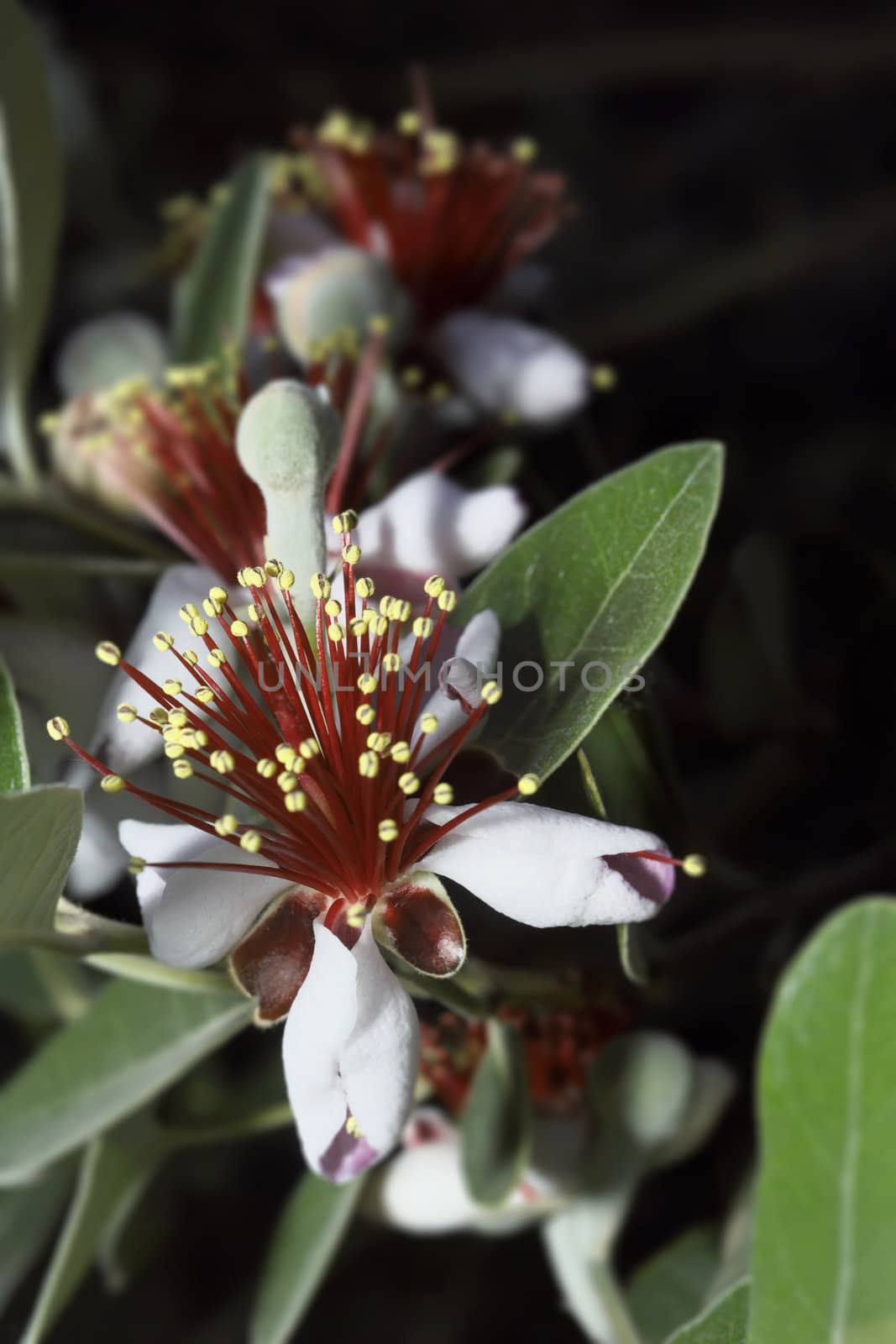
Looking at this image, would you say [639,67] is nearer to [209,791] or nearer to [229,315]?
[229,315]

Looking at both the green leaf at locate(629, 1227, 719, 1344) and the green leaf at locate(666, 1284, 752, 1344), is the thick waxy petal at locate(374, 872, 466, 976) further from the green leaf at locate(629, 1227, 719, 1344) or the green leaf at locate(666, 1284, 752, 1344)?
the green leaf at locate(629, 1227, 719, 1344)

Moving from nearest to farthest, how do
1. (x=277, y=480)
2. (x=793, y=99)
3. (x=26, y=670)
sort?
(x=277, y=480), (x=26, y=670), (x=793, y=99)

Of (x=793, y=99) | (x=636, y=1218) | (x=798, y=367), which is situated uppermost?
(x=793, y=99)

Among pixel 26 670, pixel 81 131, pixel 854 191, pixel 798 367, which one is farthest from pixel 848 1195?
pixel 854 191

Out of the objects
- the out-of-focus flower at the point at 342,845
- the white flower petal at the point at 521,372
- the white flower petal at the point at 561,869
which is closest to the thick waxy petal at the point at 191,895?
the out-of-focus flower at the point at 342,845

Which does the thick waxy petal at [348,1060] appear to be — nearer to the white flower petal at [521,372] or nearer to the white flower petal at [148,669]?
the white flower petal at [148,669]

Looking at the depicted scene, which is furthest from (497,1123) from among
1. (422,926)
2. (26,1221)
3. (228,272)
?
(228,272)
